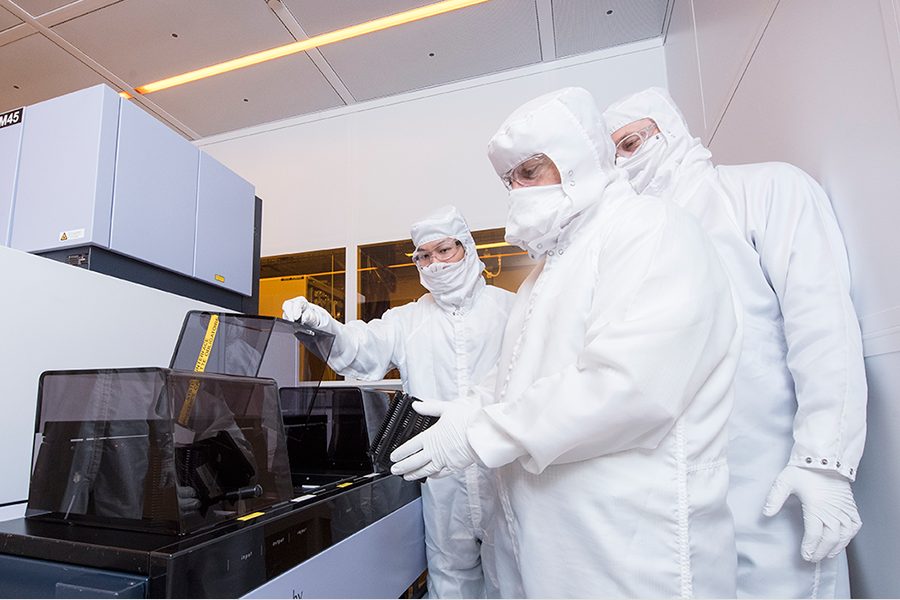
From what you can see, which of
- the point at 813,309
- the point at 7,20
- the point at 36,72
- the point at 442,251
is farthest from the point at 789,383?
the point at 36,72

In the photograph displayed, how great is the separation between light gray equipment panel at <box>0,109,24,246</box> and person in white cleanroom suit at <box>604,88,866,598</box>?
1.88 meters

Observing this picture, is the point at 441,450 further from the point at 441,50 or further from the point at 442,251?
the point at 441,50

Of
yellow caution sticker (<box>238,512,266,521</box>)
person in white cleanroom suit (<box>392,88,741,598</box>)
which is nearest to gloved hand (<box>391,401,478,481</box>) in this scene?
person in white cleanroom suit (<box>392,88,741,598</box>)

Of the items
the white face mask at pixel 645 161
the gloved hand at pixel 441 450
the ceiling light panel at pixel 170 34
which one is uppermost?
the ceiling light panel at pixel 170 34

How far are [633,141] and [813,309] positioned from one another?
2.20 feet

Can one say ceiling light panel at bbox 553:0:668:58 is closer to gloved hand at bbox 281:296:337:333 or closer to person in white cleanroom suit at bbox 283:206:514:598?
person in white cleanroom suit at bbox 283:206:514:598

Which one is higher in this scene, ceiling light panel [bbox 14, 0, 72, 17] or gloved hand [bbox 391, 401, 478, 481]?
ceiling light panel [bbox 14, 0, 72, 17]

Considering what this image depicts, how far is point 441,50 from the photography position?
2760mm

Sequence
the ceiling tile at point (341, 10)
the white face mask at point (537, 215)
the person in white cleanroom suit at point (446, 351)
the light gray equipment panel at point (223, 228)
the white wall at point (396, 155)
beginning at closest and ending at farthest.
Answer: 1. the white face mask at point (537, 215)
2. the person in white cleanroom suit at point (446, 351)
3. the light gray equipment panel at point (223, 228)
4. the ceiling tile at point (341, 10)
5. the white wall at point (396, 155)

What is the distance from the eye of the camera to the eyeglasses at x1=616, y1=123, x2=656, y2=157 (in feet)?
4.68

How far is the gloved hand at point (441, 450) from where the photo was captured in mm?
935

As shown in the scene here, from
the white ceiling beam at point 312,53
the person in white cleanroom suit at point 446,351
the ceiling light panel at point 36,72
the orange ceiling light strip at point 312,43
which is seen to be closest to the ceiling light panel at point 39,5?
the ceiling light panel at point 36,72

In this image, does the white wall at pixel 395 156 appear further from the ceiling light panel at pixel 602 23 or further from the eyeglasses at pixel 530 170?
the eyeglasses at pixel 530 170

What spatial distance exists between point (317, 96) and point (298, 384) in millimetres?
2340
